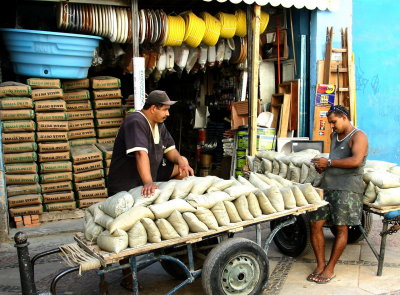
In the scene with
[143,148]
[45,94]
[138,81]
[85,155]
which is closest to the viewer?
[143,148]

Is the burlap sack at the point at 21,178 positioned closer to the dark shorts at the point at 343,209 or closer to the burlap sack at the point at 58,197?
the burlap sack at the point at 58,197

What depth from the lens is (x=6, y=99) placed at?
6.44 metres

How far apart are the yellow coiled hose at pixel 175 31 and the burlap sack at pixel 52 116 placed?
1953mm

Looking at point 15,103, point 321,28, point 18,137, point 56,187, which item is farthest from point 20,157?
point 321,28

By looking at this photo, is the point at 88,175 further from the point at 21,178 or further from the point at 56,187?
the point at 21,178

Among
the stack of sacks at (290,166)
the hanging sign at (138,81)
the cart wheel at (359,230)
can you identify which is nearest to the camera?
the stack of sacks at (290,166)

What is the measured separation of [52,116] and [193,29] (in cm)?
260

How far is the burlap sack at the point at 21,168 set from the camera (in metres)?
6.50

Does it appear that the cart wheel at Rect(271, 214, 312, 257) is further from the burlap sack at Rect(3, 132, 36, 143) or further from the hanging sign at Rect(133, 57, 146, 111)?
the burlap sack at Rect(3, 132, 36, 143)

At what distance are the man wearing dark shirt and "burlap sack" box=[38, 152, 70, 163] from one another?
105 inches

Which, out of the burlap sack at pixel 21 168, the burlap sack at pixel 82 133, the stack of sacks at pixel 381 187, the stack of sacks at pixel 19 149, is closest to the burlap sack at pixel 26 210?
the stack of sacks at pixel 19 149

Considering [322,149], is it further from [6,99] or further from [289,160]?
[6,99]

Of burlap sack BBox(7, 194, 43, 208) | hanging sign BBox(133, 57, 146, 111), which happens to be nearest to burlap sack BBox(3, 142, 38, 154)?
burlap sack BBox(7, 194, 43, 208)

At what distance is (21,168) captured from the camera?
21.5ft
